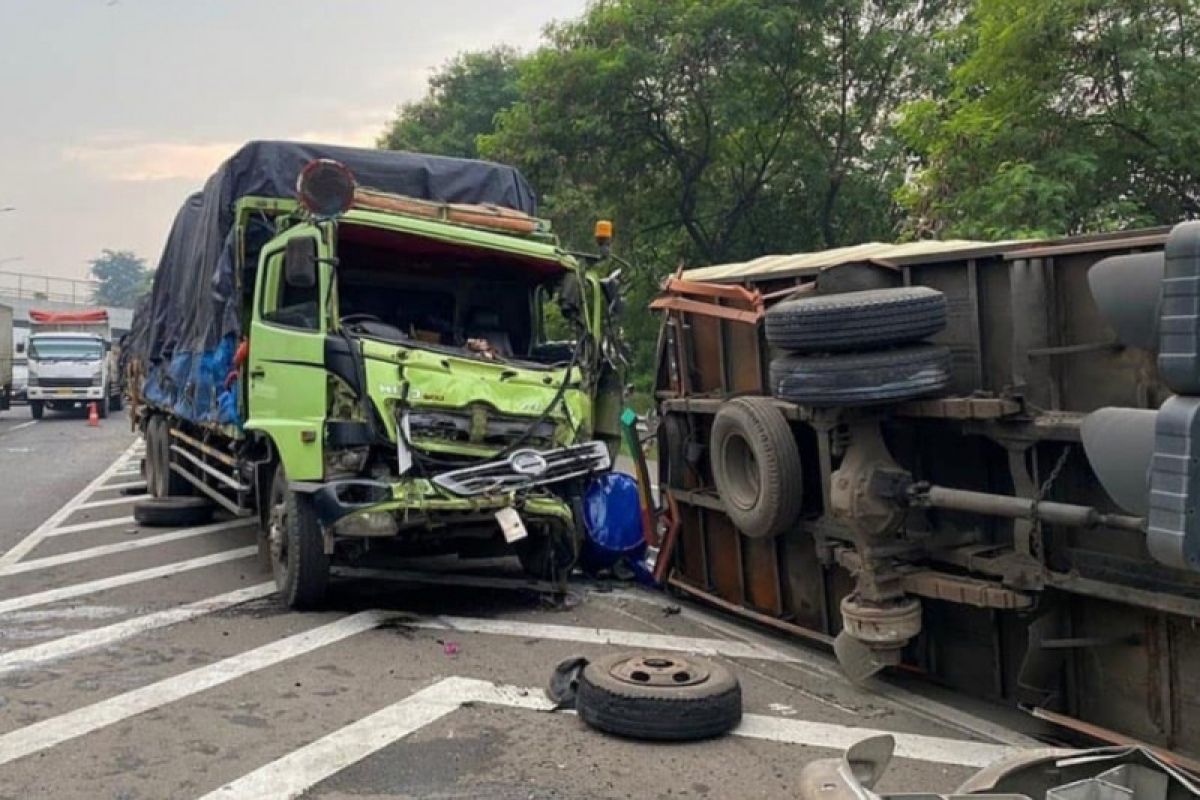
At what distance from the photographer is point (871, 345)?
195 inches

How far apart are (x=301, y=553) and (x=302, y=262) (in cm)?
183

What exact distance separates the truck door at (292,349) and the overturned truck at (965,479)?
2524 millimetres

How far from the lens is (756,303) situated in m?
6.15

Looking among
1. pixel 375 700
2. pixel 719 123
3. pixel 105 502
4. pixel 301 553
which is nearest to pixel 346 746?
pixel 375 700

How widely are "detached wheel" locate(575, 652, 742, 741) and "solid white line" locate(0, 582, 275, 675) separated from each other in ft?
10.2

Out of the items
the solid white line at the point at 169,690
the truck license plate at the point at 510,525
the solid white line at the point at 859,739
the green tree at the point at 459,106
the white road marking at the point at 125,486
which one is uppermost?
the green tree at the point at 459,106

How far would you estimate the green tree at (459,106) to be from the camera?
3041 cm

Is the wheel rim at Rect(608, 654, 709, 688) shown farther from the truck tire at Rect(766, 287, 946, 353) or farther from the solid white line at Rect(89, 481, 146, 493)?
the solid white line at Rect(89, 481, 146, 493)

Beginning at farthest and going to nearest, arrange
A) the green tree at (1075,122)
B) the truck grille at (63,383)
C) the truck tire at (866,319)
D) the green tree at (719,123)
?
the truck grille at (63,383) < the green tree at (719,123) < the green tree at (1075,122) < the truck tire at (866,319)

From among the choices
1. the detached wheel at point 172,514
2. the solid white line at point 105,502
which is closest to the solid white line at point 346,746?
the detached wheel at point 172,514

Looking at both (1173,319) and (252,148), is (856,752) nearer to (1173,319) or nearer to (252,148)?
(1173,319)

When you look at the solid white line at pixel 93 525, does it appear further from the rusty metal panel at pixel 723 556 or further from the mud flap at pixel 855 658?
the mud flap at pixel 855 658

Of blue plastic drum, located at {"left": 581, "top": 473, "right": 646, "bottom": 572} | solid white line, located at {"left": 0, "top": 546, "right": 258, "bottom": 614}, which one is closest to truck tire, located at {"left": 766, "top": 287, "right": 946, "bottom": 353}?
blue plastic drum, located at {"left": 581, "top": 473, "right": 646, "bottom": 572}

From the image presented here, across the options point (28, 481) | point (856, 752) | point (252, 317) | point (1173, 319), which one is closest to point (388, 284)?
point (252, 317)
